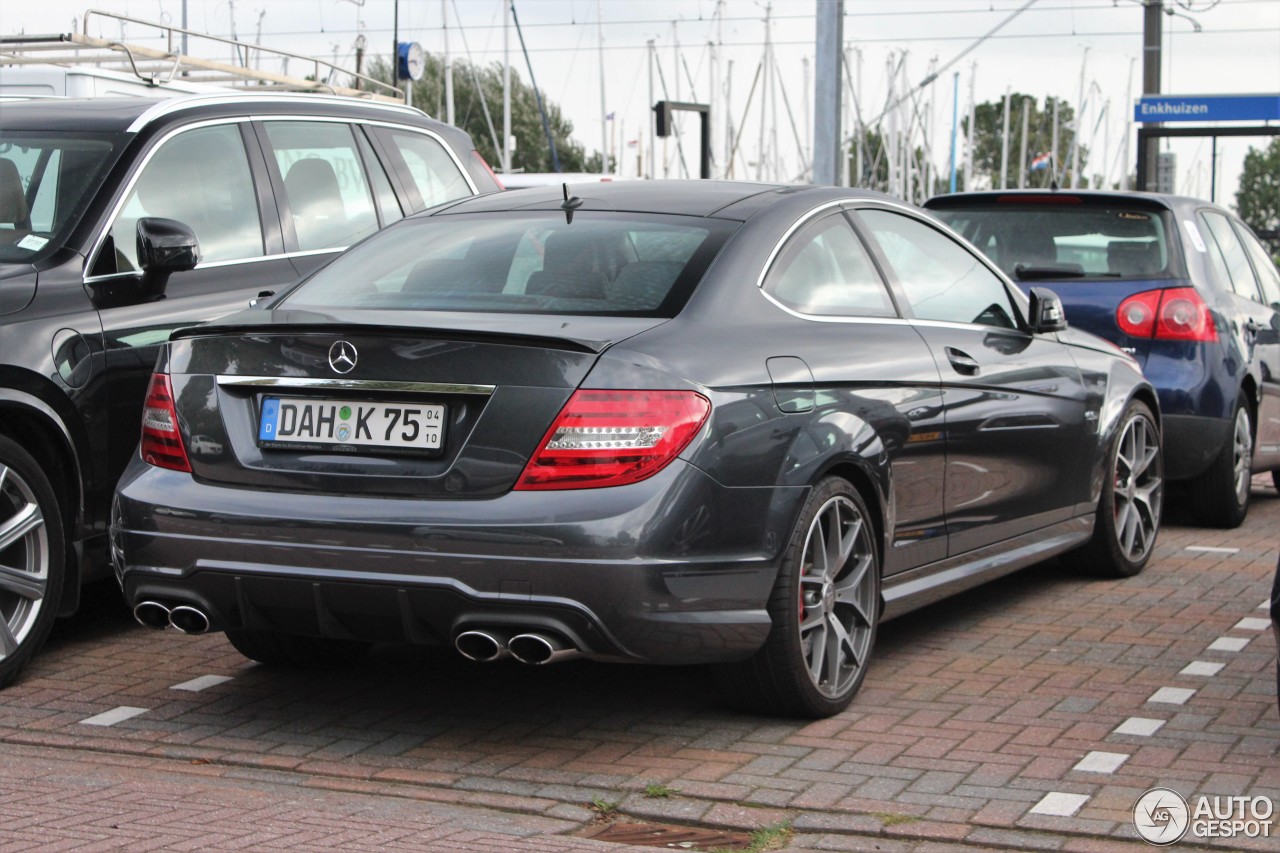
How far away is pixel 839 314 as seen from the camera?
5.43 metres

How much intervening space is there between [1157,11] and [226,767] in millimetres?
25533

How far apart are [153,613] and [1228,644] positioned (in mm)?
3603

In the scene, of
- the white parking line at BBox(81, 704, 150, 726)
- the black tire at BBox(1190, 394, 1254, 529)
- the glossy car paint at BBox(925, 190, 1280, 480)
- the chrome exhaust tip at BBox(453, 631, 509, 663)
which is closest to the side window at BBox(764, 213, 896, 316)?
the chrome exhaust tip at BBox(453, 631, 509, 663)

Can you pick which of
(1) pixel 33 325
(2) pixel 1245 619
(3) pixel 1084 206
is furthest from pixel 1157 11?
(1) pixel 33 325

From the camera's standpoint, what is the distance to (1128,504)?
757 cm

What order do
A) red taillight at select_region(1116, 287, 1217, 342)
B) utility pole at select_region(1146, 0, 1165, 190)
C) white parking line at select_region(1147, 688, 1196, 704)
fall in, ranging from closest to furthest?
white parking line at select_region(1147, 688, 1196, 704), red taillight at select_region(1116, 287, 1217, 342), utility pole at select_region(1146, 0, 1165, 190)

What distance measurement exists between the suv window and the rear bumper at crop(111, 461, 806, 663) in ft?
10.2

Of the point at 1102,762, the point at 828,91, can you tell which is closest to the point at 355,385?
the point at 1102,762

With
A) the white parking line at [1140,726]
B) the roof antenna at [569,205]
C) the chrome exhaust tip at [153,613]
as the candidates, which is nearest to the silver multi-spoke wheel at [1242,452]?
the white parking line at [1140,726]

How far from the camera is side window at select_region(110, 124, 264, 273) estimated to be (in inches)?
247

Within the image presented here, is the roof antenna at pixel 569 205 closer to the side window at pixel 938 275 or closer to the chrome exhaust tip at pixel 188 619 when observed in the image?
the side window at pixel 938 275

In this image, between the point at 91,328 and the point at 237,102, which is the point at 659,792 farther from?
the point at 237,102

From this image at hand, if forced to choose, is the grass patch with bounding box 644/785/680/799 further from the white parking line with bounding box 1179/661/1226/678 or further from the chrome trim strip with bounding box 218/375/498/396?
the white parking line with bounding box 1179/661/1226/678

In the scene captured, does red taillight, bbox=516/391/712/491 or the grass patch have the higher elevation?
red taillight, bbox=516/391/712/491
